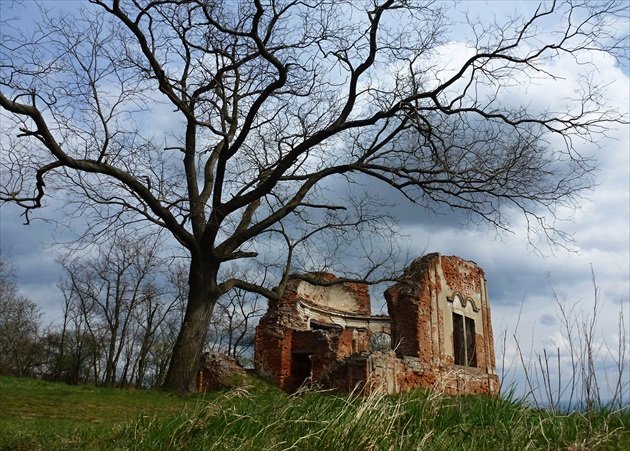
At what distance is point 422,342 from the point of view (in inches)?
776

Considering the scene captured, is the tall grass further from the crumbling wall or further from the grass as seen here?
the crumbling wall

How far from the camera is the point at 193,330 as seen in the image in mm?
13562

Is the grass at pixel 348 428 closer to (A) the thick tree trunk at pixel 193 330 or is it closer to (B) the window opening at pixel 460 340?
(A) the thick tree trunk at pixel 193 330

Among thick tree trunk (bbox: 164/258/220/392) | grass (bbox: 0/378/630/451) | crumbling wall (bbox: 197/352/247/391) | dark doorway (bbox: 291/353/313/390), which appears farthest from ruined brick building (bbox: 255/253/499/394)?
grass (bbox: 0/378/630/451)

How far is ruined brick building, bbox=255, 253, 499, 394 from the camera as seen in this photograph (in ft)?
62.7

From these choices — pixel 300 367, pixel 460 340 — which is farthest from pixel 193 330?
pixel 460 340

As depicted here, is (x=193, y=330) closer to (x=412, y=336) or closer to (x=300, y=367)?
(x=412, y=336)

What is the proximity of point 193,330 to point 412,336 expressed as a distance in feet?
28.3

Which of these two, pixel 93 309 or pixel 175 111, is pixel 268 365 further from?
pixel 93 309

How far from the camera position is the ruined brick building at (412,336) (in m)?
19.1

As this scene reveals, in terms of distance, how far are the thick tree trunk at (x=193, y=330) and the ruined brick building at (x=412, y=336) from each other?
16.8 feet

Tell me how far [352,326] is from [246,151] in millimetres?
14203

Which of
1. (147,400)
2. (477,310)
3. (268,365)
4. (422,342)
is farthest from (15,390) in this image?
(477,310)

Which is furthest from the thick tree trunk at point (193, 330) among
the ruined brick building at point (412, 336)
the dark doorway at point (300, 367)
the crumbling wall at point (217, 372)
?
the dark doorway at point (300, 367)
